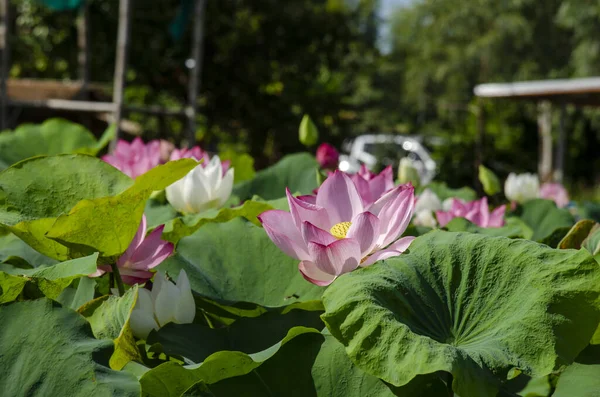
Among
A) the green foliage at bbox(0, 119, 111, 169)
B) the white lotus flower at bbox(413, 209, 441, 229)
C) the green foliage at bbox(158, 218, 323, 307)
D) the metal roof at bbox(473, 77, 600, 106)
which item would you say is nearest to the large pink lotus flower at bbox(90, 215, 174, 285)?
the green foliage at bbox(158, 218, 323, 307)

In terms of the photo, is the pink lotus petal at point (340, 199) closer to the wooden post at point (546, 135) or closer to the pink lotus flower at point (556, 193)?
the pink lotus flower at point (556, 193)

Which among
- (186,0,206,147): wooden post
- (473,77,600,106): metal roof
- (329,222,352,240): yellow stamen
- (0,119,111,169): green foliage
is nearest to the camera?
(329,222,352,240): yellow stamen

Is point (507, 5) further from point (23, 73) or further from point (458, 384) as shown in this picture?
point (458, 384)

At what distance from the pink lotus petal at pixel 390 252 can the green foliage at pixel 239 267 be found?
107mm

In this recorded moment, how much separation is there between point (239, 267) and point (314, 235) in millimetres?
200

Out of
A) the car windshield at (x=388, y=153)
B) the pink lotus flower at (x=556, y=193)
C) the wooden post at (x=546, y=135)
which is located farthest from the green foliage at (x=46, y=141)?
the wooden post at (x=546, y=135)

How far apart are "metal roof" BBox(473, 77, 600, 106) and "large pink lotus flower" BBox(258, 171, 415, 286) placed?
1117cm

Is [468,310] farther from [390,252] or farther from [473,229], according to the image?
[473,229]

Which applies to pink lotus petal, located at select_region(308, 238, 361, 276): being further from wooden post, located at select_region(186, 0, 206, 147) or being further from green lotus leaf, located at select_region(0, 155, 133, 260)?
wooden post, located at select_region(186, 0, 206, 147)

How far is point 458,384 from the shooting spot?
1.85 feet

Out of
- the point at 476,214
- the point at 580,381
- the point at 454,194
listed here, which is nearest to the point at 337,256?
the point at 580,381

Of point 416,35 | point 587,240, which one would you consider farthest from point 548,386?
point 416,35

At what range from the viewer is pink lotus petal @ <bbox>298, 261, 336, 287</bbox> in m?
0.73

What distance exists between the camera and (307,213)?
29.8 inches
